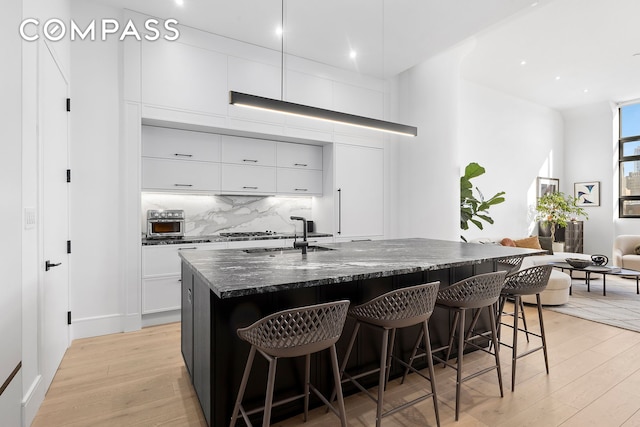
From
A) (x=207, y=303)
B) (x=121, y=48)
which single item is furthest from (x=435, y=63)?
(x=207, y=303)

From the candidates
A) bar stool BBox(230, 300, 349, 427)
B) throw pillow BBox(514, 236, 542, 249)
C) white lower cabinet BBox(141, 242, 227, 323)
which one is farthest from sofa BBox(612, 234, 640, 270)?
white lower cabinet BBox(141, 242, 227, 323)

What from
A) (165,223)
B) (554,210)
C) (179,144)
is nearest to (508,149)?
(554,210)

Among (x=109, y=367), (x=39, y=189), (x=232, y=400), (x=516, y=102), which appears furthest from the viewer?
(x=516, y=102)

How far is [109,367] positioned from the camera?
2721mm

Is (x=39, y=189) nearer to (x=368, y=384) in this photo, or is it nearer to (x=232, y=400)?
(x=232, y=400)

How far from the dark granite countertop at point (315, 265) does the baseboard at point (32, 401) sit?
3.77 feet

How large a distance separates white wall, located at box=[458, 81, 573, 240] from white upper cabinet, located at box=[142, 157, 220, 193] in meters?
4.58

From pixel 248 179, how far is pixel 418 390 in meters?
3.16

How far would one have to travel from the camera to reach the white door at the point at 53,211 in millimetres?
2352

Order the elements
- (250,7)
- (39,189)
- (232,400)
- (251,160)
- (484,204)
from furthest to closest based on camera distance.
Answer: (484,204) → (251,160) → (250,7) → (39,189) → (232,400)

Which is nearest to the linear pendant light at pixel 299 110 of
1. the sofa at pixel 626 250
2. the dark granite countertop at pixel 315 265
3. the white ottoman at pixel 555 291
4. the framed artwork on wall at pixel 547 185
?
the dark granite countertop at pixel 315 265

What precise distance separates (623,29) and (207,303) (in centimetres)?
616

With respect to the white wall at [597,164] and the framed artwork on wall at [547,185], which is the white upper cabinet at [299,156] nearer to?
the framed artwork on wall at [547,185]

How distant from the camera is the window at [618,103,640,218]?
7375 mm
